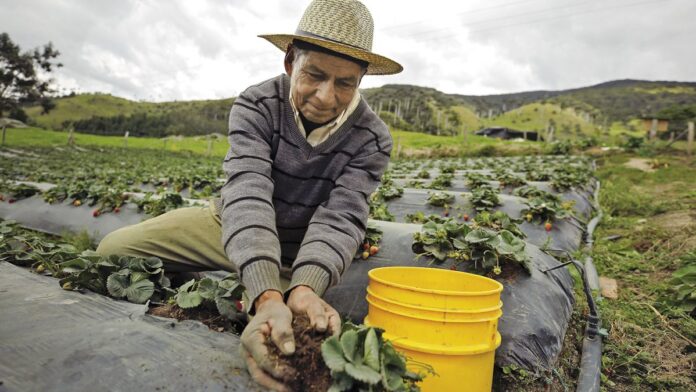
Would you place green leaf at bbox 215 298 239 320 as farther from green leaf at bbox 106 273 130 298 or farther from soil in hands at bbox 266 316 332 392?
soil in hands at bbox 266 316 332 392

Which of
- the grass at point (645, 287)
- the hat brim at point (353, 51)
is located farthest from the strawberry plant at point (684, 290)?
the hat brim at point (353, 51)

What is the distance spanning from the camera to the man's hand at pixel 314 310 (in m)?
1.37

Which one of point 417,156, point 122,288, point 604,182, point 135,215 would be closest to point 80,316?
point 122,288

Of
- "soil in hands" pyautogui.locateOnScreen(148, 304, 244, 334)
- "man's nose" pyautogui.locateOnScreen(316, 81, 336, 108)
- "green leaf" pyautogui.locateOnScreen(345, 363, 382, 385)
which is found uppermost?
"man's nose" pyautogui.locateOnScreen(316, 81, 336, 108)

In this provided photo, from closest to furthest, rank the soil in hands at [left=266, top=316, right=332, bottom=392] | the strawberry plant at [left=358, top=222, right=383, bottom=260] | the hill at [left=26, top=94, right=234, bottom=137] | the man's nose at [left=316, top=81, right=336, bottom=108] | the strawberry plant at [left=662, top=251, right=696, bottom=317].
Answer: the soil in hands at [left=266, top=316, right=332, bottom=392] → the man's nose at [left=316, top=81, right=336, bottom=108] → the strawberry plant at [left=358, top=222, right=383, bottom=260] → the strawberry plant at [left=662, top=251, right=696, bottom=317] → the hill at [left=26, top=94, right=234, bottom=137]

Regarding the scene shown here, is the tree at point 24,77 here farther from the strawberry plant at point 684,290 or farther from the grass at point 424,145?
the strawberry plant at point 684,290

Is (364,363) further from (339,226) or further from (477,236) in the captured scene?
(477,236)

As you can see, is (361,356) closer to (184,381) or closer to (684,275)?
(184,381)

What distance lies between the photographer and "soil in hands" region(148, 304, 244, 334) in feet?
6.32

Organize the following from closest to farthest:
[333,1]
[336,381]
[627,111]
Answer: [336,381] < [333,1] < [627,111]

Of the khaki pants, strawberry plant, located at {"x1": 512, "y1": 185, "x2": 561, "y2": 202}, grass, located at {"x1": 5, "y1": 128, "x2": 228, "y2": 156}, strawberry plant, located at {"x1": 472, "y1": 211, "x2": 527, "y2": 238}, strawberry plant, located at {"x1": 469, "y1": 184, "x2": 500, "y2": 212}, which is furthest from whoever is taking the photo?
grass, located at {"x1": 5, "y1": 128, "x2": 228, "y2": 156}

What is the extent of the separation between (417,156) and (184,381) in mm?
20819

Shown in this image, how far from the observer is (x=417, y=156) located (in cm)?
2161

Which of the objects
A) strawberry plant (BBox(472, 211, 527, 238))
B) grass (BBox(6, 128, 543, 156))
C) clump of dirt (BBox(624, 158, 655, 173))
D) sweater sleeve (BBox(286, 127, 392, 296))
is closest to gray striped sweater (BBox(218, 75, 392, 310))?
sweater sleeve (BBox(286, 127, 392, 296))
